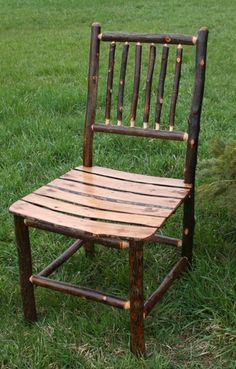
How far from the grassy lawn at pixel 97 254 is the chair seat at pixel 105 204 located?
11.5 inches

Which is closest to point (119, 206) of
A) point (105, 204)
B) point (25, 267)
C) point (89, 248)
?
point (105, 204)

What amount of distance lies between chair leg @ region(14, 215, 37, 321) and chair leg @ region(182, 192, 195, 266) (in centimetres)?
71

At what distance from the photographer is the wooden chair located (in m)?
2.23

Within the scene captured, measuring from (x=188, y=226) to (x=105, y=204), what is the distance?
488mm

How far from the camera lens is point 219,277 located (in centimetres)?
268

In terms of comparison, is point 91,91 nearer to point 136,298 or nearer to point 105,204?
point 105,204

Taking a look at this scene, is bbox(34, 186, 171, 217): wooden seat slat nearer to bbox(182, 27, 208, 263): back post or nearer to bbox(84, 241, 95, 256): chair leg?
bbox(182, 27, 208, 263): back post

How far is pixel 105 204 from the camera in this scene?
2.45m

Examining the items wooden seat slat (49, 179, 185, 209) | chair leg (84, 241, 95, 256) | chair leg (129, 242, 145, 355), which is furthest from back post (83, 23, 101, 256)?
chair leg (129, 242, 145, 355)

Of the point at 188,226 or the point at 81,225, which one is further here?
the point at 188,226

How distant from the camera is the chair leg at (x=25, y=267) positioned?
2.46m

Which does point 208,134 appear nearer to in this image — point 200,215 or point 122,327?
point 200,215

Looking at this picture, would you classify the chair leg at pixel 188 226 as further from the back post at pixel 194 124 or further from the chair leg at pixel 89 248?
the chair leg at pixel 89 248

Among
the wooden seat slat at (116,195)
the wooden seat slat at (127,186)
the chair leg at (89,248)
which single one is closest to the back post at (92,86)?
the wooden seat slat at (127,186)
